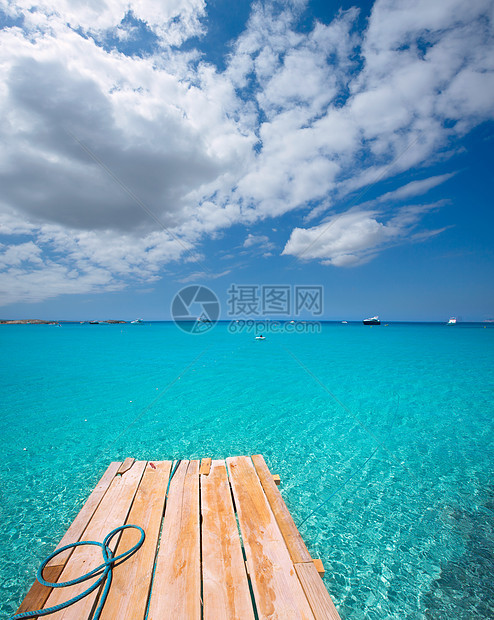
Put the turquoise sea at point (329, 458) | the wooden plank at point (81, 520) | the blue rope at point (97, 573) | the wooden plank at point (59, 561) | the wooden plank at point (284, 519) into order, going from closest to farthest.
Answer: the blue rope at point (97, 573), the wooden plank at point (59, 561), the wooden plank at point (81, 520), the wooden plank at point (284, 519), the turquoise sea at point (329, 458)

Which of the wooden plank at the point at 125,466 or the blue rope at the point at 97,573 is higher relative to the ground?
the blue rope at the point at 97,573

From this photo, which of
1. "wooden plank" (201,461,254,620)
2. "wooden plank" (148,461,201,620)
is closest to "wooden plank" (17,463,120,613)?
"wooden plank" (148,461,201,620)

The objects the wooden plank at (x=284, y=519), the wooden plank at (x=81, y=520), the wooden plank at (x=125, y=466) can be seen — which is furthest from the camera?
the wooden plank at (x=125, y=466)

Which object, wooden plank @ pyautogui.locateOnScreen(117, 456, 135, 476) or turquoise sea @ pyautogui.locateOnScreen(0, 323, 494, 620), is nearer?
turquoise sea @ pyautogui.locateOnScreen(0, 323, 494, 620)

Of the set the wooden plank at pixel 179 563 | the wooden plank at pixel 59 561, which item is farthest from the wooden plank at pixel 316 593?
the wooden plank at pixel 59 561

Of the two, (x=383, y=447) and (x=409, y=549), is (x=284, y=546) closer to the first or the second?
(x=409, y=549)

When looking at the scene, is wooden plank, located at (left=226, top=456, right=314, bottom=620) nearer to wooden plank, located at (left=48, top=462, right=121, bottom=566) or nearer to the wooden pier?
the wooden pier

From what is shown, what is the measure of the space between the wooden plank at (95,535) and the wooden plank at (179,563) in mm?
681

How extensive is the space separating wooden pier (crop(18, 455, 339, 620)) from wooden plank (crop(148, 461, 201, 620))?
11 millimetres

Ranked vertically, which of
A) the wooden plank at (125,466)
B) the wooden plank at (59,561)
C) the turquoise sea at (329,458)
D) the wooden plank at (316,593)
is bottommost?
the turquoise sea at (329,458)

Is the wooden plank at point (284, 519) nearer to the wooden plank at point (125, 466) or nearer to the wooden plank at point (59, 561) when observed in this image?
the wooden plank at point (125, 466)

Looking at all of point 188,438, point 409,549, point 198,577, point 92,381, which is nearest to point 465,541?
point 409,549

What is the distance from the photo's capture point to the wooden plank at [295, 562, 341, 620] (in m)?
2.76

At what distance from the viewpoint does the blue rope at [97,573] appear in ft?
8.95
